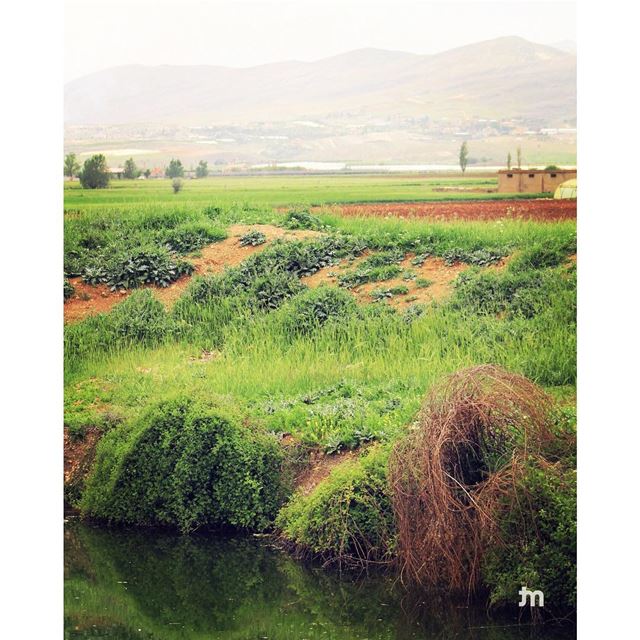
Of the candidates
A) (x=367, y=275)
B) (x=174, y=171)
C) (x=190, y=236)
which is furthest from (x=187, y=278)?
(x=367, y=275)

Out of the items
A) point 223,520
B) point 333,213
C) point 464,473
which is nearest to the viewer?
point 464,473

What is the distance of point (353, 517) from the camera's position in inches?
223

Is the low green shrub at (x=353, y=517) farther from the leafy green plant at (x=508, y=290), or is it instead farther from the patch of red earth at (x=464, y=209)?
the patch of red earth at (x=464, y=209)

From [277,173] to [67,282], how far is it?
138 cm

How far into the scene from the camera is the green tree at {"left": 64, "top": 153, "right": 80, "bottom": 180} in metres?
6.54

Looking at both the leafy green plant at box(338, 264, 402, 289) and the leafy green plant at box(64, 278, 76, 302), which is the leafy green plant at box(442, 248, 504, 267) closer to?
the leafy green plant at box(338, 264, 402, 289)

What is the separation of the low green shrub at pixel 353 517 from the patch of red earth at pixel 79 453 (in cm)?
134

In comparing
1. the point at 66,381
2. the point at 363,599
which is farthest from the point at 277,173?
the point at 363,599

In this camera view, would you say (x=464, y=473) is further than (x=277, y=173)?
No

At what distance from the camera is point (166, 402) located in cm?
623

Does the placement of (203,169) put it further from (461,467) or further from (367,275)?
(461,467)

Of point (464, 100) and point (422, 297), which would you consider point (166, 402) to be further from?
point (464, 100)

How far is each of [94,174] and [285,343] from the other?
153 centimetres

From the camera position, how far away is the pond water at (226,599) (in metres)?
5.36
